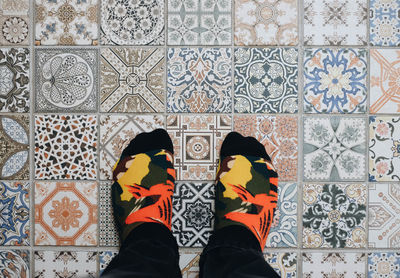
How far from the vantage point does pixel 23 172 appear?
824mm

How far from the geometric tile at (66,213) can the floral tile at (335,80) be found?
2.08 ft

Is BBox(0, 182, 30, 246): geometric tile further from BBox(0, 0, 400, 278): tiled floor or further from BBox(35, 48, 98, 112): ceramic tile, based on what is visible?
BBox(35, 48, 98, 112): ceramic tile

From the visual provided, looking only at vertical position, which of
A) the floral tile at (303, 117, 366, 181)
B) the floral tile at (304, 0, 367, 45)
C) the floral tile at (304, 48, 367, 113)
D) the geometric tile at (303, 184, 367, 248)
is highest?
the floral tile at (304, 0, 367, 45)

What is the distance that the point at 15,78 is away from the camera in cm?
82

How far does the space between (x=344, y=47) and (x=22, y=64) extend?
2.81 ft

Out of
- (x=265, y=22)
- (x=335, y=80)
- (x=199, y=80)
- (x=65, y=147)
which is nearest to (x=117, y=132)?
(x=65, y=147)

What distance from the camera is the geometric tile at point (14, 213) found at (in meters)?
0.83

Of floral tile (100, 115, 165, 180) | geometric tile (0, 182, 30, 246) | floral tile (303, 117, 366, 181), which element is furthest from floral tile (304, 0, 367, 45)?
geometric tile (0, 182, 30, 246)

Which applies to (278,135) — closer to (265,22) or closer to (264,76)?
(264,76)

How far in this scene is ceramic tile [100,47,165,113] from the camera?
2.66 feet

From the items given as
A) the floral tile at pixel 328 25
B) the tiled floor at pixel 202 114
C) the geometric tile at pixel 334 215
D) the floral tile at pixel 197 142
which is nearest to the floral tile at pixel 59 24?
the tiled floor at pixel 202 114

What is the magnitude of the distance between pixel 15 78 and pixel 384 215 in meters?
1.05

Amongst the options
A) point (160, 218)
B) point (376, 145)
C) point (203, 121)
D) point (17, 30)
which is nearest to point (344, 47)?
point (376, 145)

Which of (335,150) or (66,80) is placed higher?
(66,80)
